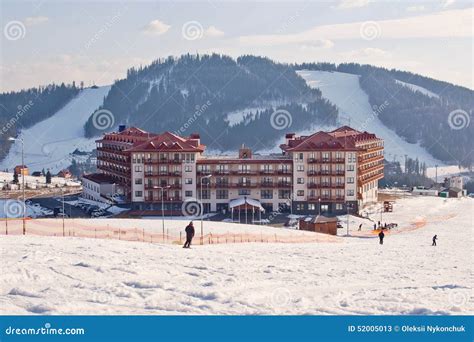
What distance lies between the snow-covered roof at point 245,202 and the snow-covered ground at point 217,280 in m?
43.4

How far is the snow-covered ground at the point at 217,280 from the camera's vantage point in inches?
757

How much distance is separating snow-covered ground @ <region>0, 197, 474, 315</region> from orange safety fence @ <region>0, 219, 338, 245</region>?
505 cm

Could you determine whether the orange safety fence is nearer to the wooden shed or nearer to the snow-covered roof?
the wooden shed

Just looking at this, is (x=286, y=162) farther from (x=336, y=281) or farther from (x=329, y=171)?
(x=336, y=281)

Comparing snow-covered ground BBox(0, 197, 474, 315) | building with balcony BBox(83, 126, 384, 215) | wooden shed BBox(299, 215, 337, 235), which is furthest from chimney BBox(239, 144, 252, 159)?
snow-covered ground BBox(0, 197, 474, 315)

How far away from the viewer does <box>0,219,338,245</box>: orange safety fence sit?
39.0 metres

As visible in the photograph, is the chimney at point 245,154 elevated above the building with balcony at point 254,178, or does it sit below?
above

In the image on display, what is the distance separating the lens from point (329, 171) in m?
85.1

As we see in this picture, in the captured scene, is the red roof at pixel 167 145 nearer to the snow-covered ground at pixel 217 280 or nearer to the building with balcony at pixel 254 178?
the building with balcony at pixel 254 178

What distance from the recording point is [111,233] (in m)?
42.2

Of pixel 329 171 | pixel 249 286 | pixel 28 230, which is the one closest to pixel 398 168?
pixel 329 171

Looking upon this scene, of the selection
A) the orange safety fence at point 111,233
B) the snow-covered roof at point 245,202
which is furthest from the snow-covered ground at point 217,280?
the snow-covered roof at point 245,202

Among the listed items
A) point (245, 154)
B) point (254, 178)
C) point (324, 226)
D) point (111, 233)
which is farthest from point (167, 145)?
point (111, 233)

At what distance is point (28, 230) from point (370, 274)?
774 inches
